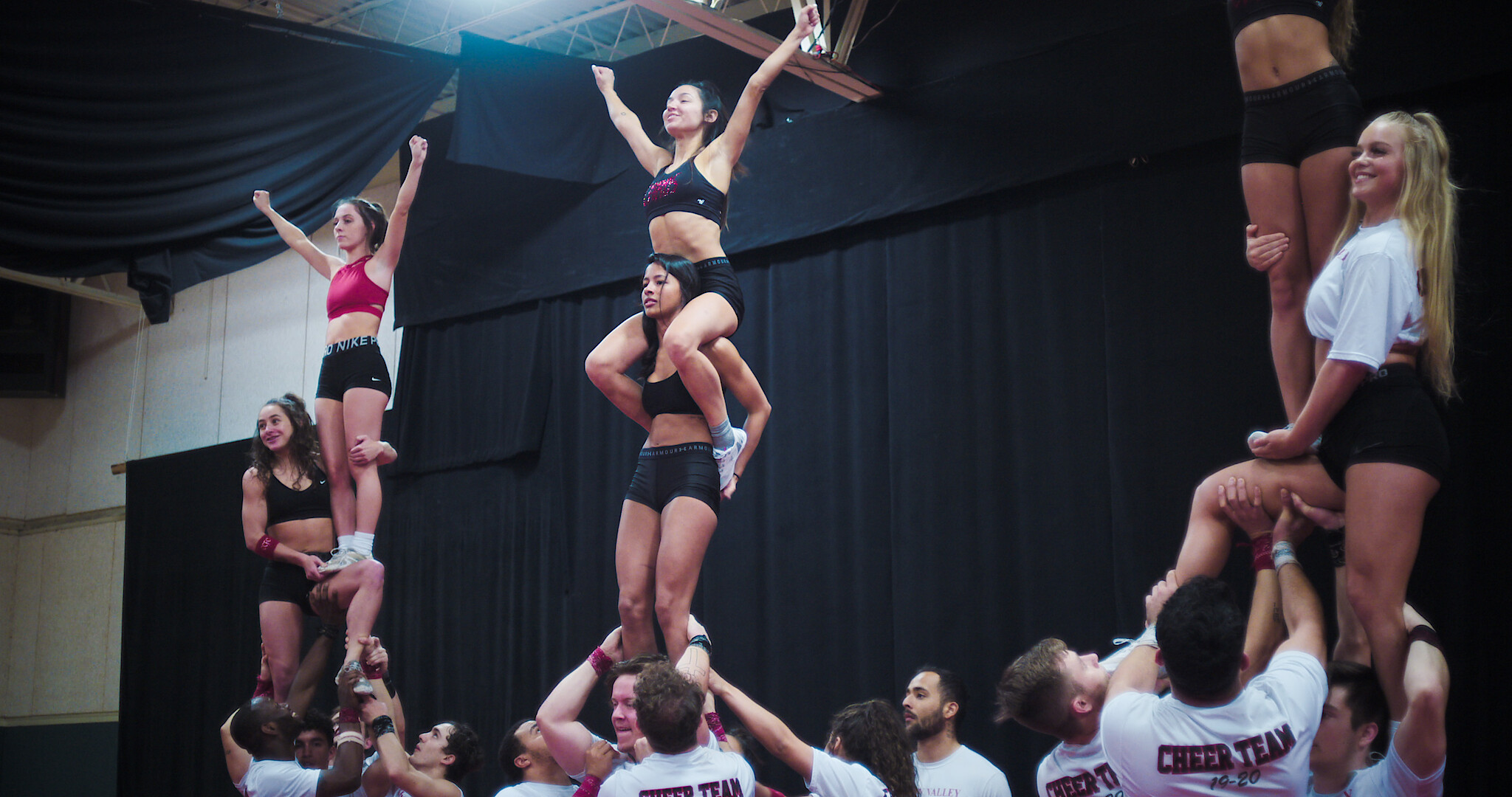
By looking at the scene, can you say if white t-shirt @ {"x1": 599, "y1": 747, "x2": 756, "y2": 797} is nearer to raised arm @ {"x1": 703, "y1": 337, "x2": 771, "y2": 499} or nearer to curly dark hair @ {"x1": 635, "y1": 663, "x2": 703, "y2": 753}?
curly dark hair @ {"x1": 635, "y1": 663, "x2": 703, "y2": 753}

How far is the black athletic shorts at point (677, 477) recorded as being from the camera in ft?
13.7

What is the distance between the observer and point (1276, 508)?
127 inches

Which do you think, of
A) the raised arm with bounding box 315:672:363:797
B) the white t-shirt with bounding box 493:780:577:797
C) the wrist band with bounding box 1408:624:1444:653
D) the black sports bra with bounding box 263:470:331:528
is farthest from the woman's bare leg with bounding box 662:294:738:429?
the wrist band with bounding box 1408:624:1444:653

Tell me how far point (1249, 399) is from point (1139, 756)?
11.5 ft

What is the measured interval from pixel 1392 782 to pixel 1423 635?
350 mm

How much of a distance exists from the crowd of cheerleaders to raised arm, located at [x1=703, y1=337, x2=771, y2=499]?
0.01 m

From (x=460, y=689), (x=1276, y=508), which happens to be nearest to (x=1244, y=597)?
(x=1276, y=508)

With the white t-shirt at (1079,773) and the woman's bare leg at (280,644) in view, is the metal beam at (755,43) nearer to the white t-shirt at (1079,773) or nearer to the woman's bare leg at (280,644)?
the woman's bare leg at (280,644)

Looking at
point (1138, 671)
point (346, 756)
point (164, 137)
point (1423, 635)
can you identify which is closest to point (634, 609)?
point (346, 756)

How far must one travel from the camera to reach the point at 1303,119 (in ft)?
10.9

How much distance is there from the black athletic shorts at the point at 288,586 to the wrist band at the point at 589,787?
1.83 metres

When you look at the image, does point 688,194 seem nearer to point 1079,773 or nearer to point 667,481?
point 667,481

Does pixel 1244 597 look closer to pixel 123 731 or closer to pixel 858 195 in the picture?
pixel 858 195

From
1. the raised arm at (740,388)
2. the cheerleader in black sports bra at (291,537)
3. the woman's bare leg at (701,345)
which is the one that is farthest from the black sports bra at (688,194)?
the cheerleader in black sports bra at (291,537)
